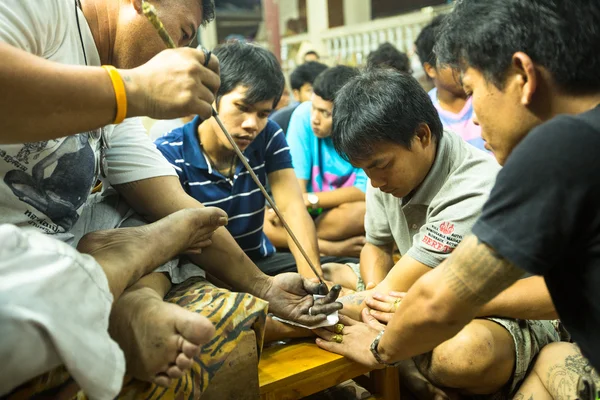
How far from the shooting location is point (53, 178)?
4.00 ft

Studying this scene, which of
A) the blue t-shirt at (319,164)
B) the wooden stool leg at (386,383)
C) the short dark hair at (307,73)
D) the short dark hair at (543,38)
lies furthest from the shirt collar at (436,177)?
the short dark hair at (307,73)

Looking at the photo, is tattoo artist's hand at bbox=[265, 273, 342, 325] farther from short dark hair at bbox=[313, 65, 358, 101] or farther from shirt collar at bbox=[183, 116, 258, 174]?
short dark hair at bbox=[313, 65, 358, 101]

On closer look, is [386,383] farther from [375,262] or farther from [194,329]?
[194,329]

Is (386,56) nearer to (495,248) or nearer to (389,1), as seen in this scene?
(495,248)

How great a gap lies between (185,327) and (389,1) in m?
7.08

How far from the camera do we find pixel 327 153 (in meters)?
2.90

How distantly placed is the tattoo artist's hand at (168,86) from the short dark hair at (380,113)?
25.3 inches

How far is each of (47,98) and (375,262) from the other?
1.31 meters

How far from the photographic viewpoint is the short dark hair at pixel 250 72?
6.40 ft

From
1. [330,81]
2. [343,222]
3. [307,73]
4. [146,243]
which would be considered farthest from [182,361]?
[307,73]

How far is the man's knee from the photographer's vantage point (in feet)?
4.65

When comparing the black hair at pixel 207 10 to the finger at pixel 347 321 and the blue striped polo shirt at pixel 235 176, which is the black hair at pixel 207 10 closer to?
the blue striped polo shirt at pixel 235 176

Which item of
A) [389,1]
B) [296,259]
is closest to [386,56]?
[296,259]

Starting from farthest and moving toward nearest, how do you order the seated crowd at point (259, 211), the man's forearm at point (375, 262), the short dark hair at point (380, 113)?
the man's forearm at point (375, 262) → the short dark hair at point (380, 113) → the seated crowd at point (259, 211)
